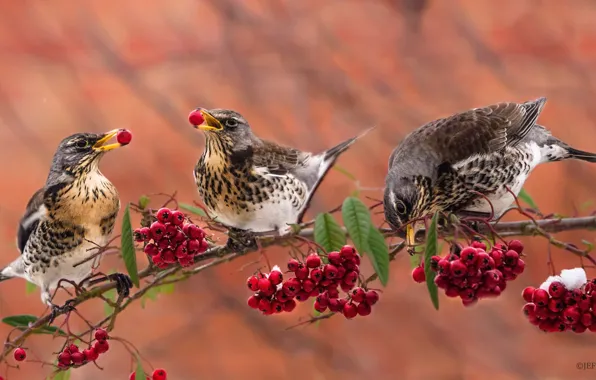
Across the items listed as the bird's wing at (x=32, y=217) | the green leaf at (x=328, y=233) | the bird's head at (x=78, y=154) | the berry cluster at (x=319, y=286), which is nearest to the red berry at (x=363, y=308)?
the berry cluster at (x=319, y=286)

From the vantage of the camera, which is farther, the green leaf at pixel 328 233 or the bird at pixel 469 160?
the bird at pixel 469 160

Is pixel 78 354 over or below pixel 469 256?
below

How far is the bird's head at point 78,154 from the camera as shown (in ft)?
3.40

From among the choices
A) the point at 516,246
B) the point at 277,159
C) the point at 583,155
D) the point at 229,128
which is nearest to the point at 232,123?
the point at 229,128

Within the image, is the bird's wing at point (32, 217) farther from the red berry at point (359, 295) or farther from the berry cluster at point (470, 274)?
the berry cluster at point (470, 274)

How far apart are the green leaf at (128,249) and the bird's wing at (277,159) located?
0.32m

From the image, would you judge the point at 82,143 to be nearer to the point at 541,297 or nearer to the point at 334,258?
the point at 334,258

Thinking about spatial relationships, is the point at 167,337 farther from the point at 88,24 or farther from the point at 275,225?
the point at 275,225

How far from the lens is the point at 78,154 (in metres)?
1.07

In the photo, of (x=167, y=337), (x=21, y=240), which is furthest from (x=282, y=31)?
(x=21, y=240)

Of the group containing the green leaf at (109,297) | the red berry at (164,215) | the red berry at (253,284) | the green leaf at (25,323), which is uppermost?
the red berry at (164,215)

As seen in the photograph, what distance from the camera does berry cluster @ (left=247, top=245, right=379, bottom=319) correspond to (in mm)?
768

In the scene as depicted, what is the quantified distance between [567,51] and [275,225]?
1.67 meters

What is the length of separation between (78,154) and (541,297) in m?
0.71
